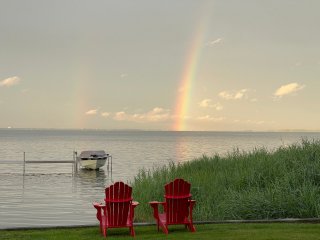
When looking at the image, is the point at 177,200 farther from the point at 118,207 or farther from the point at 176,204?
the point at 118,207

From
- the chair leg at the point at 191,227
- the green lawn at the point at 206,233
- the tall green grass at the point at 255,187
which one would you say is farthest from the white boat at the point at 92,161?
the chair leg at the point at 191,227

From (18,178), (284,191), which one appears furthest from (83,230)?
(18,178)

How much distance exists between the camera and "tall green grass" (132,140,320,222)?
1156 cm

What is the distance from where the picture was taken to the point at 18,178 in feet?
112

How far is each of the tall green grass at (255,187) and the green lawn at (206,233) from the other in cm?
173

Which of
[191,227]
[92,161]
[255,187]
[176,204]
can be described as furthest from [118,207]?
[92,161]

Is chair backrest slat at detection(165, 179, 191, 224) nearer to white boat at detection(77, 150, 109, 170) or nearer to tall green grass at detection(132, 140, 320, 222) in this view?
tall green grass at detection(132, 140, 320, 222)

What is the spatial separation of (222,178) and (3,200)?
1114cm

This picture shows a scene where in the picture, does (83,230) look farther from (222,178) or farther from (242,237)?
(222,178)

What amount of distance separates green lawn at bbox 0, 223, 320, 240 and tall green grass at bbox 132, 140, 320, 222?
173cm

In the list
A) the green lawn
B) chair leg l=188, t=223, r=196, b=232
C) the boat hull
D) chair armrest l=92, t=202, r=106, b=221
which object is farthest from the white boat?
chair leg l=188, t=223, r=196, b=232

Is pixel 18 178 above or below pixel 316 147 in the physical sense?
below

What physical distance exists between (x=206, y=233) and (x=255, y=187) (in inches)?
199

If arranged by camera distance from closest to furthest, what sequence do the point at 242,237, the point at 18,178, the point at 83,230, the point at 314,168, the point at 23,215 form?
the point at 242,237
the point at 83,230
the point at 314,168
the point at 23,215
the point at 18,178
